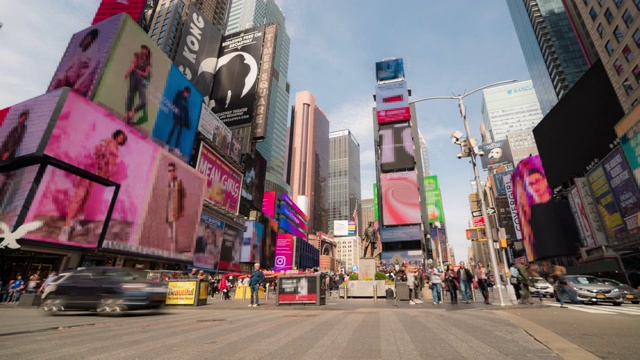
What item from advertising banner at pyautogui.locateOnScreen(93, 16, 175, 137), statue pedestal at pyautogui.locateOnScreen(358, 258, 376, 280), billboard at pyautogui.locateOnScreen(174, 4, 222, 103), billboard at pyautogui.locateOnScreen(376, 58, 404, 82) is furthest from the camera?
billboard at pyautogui.locateOnScreen(376, 58, 404, 82)

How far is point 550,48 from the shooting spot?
257ft

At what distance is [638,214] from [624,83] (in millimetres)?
17240

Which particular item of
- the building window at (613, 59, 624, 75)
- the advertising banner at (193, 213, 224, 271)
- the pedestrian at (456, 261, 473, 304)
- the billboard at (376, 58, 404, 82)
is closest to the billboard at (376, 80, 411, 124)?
the billboard at (376, 58, 404, 82)

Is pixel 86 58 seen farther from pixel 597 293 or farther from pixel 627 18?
pixel 627 18

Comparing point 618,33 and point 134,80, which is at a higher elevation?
point 618,33

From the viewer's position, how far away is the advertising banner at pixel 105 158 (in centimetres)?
2472

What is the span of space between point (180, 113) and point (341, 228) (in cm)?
14814

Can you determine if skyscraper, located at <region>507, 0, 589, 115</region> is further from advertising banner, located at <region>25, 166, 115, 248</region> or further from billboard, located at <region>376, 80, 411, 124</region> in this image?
advertising banner, located at <region>25, 166, 115, 248</region>

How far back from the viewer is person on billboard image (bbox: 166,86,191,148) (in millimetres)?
40656

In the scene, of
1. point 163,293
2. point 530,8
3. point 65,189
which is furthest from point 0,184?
point 530,8

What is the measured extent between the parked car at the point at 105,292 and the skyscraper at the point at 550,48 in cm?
9102

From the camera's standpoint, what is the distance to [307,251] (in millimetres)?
113250

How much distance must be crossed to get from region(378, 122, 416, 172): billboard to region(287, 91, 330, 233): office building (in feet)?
309

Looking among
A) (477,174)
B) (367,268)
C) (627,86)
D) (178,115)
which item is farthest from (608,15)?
(178,115)
